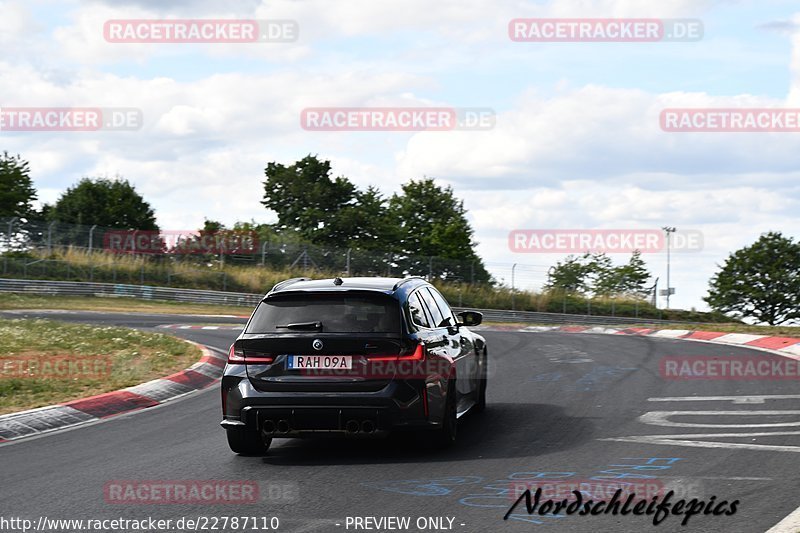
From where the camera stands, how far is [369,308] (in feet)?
28.4

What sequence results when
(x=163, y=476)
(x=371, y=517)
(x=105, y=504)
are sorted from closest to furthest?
(x=371, y=517) < (x=105, y=504) < (x=163, y=476)

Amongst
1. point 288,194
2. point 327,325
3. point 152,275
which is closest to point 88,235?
point 152,275

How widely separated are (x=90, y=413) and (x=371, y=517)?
614cm

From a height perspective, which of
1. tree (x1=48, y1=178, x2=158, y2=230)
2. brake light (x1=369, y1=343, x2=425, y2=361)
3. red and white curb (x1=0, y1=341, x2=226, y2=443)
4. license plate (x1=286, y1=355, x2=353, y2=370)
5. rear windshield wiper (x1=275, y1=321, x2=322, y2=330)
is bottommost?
red and white curb (x1=0, y1=341, x2=226, y2=443)

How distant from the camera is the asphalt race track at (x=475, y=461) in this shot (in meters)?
6.47

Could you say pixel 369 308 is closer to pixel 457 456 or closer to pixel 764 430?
pixel 457 456

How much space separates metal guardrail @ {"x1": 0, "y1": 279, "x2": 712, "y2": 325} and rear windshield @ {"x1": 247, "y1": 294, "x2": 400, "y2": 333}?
34330 millimetres

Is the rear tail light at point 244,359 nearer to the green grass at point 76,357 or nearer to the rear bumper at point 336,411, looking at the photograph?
the rear bumper at point 336,411

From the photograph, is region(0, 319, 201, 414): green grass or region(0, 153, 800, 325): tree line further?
region(0, 153, 800, 325): tree line

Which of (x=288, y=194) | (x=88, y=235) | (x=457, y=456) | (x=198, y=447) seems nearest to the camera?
(x=457, y=456)

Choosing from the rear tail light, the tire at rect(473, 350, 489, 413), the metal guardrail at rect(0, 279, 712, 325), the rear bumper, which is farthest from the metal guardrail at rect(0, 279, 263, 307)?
the rear bumper

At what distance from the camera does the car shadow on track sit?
27.9ft

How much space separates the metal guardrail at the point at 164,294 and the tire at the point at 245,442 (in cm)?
3437

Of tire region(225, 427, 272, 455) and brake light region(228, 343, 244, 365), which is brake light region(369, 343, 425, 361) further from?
tire region(225, 427, 272, 455)
